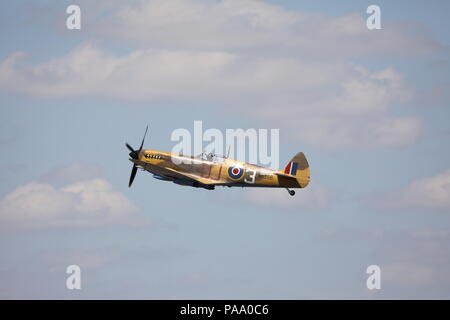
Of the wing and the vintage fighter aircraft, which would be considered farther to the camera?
the wing

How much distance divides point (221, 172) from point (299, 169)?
5.01 metres

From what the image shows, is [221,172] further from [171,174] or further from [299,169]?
[299,169]

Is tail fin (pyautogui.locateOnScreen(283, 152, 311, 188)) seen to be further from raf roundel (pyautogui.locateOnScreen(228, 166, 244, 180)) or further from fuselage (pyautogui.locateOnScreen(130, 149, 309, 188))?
raf roundel (pyautogui.locateOnScreen(228, 166, 244, 180))

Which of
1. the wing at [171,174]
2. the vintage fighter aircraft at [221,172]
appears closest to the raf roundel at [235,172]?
the vintage fighter aircraft at [221,172]

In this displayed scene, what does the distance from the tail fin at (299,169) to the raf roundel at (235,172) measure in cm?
279

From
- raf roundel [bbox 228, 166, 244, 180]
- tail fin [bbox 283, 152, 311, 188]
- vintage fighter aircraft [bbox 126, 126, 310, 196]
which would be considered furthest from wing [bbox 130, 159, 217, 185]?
tail fin [bbox 283, 152, 311, 188]

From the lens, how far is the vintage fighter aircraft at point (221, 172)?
47781mm

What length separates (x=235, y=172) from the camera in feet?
160

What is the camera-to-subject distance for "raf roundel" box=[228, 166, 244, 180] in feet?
159

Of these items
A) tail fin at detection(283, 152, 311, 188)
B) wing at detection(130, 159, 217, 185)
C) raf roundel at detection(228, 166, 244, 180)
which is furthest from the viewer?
wing at detection(130, 159, 217, 185)

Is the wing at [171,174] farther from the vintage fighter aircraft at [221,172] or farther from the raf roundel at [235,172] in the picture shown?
the raf roundel at [235,172]
